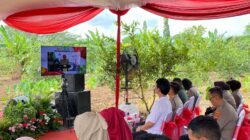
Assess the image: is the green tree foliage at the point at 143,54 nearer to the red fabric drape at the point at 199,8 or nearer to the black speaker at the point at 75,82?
the black speaker at the point at 75,82

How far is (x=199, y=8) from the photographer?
3.67m

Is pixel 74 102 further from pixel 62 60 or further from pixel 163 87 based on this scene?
pixel 163 87

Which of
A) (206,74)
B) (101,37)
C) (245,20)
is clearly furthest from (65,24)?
(245,20)

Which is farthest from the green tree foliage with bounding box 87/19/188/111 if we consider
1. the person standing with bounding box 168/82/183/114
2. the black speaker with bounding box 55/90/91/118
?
the person standing with bounding box 168/82/183/114

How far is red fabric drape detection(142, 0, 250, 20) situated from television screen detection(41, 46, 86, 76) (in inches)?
69.5

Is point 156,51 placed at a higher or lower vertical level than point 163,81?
higher

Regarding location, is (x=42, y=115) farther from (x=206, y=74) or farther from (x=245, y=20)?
(x=245, y=20)

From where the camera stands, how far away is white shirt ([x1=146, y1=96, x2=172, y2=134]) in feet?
9.77

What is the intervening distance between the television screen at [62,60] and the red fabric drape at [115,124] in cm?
302

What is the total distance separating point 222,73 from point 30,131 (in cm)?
409

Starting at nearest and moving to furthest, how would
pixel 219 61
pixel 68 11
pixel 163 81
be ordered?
pixel 163 81 < pixel 68 11 < pixel 219 61

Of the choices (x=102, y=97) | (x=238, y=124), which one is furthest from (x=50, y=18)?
(x=102, y=97)

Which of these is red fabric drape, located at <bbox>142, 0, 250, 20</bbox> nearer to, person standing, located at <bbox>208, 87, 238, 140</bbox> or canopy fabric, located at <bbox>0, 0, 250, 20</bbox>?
canopy fabric, located at <bbox>0, 0, 250, 20</bbox>

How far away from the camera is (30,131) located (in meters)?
4.54
